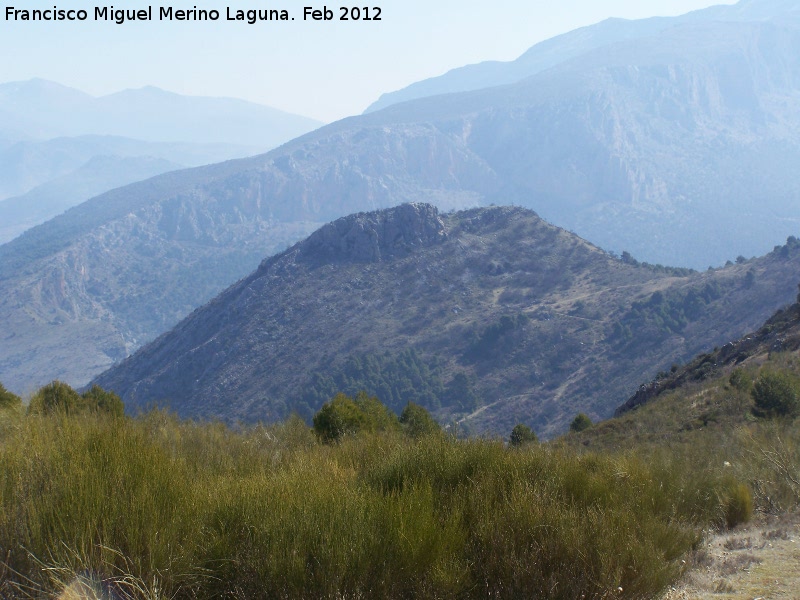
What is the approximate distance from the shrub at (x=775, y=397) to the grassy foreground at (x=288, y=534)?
13745mm

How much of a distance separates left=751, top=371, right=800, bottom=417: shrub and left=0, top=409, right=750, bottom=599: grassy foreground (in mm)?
13745

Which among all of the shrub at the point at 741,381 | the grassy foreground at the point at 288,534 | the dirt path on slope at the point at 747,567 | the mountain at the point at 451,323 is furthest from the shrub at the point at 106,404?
the mountain at the point at 451,323

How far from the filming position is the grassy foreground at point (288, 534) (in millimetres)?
4293

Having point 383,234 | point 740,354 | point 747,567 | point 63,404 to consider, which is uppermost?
point 63,404

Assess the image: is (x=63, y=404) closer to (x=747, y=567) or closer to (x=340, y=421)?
(x=747, y=567)

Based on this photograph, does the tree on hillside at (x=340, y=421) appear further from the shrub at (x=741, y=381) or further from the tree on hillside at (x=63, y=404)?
the shrub at (x=741, y=381)

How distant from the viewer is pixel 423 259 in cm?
8838

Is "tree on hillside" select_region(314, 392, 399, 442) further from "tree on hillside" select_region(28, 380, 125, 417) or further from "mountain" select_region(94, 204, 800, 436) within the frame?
"mountain" select_region(94, 204, 800, 436)

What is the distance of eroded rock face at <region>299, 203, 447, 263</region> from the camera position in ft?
302

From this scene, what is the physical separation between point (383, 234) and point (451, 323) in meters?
20.7

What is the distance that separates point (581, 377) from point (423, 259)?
3262 centimetres

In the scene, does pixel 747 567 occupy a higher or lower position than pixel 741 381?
higher

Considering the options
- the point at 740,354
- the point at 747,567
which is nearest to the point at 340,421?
the point at 747,567

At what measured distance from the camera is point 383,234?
306ft
